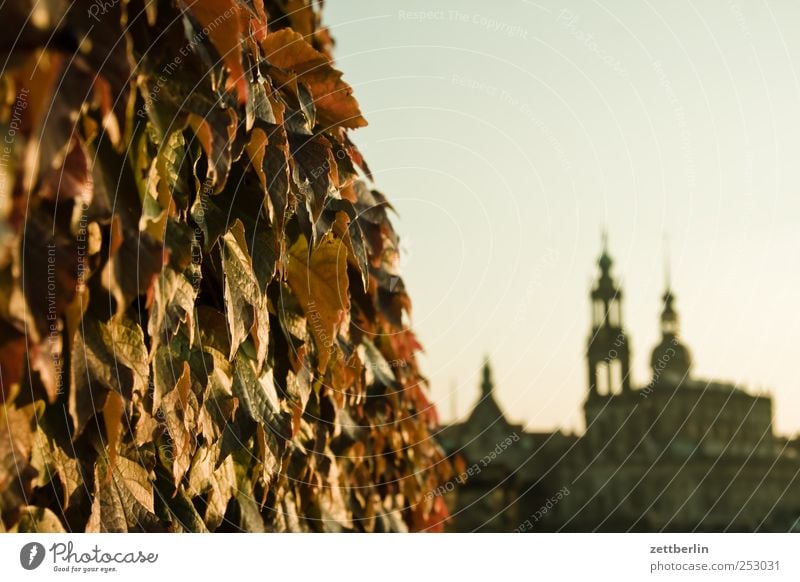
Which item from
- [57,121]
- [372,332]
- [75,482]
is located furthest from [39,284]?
[372,332]

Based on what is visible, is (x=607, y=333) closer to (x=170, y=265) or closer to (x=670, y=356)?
(x=670, y=356)

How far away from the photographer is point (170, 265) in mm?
1612

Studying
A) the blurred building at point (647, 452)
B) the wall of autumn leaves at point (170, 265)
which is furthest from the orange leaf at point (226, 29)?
the blurred building at point (647, 452)

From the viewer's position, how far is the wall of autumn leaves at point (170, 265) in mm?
1302

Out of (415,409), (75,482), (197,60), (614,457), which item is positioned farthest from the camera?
(614,457)

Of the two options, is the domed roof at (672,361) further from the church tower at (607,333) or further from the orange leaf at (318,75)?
the orange leaf at (318,75)

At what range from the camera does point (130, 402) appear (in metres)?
1.55

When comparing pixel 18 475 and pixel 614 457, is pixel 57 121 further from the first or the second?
pixel 614 457

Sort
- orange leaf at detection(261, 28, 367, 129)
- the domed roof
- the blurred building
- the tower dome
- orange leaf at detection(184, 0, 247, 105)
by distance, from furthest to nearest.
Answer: the blurred building, the domed roof, the tower dome, orange leaf at detection(261, 28, 367, 129), orange leaf at detection(184, 0, 247, 105)

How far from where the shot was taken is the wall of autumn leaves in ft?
4.27

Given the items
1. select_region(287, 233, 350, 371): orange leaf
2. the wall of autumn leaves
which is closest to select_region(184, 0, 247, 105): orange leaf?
the wall of autumn leaves

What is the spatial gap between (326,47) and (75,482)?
167 cm

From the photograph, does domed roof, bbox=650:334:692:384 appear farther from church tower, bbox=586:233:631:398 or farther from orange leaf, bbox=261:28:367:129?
orange leaf, bbox=261:28:367:129

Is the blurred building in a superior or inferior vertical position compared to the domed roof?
inferior
